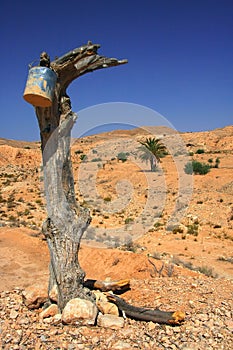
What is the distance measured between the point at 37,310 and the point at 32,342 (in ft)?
3.26

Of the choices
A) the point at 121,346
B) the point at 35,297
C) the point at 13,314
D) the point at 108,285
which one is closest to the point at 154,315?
the point at 121,346

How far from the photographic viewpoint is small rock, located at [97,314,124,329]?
4.27 metres

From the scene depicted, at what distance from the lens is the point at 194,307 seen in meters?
4.99

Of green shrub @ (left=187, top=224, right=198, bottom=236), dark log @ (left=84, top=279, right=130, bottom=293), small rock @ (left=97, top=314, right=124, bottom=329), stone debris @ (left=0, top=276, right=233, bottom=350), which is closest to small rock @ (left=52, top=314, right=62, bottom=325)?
stone debris @ (left=0, top=276, right=233, bottom=350)

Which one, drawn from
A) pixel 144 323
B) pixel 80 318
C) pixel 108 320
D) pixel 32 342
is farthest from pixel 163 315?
pixel 32 342

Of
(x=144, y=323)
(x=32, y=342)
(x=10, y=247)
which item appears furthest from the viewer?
(x=10, y=247)

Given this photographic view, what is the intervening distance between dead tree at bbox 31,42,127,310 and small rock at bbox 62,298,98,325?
230 millimetres

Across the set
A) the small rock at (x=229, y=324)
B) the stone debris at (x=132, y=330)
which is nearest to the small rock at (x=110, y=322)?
the stone debris at (x=132, y=330)

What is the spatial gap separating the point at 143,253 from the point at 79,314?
5.96 m

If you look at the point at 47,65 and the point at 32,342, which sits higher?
the point at 47,65

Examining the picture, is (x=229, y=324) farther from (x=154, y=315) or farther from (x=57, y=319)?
(x=57, y=319)

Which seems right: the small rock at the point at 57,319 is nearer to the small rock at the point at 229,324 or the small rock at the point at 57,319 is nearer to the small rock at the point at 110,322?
the small rock at the point at 110,322

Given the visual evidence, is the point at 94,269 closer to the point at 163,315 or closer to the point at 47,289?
the point at 47,289

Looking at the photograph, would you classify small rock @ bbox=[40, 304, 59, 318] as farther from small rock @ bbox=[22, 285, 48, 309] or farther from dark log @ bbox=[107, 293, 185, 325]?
dark log @ bbox=[107, 293, 185, 325]
